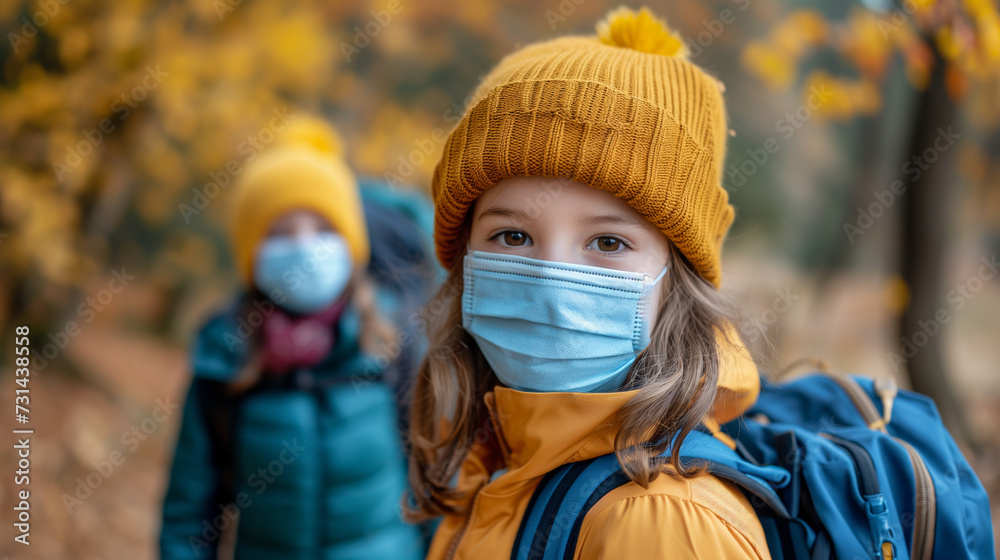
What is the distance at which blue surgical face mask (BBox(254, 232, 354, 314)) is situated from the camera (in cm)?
314

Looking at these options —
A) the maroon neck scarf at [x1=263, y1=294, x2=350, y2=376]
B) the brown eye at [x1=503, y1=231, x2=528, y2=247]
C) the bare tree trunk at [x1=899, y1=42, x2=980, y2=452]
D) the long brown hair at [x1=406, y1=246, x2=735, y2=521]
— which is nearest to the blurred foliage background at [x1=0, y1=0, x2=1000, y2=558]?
the bare tree trunk at [x1=899, y1=42, x2=980, y2=452]

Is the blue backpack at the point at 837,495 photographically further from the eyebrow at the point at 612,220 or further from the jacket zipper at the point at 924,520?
the eyebrow at the point at 612,220

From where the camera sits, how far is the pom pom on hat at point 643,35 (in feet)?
5.83

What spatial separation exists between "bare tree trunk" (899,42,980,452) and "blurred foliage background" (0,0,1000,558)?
Result: 1 centimetres

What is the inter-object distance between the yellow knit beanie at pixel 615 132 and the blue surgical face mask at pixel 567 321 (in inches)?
7.2

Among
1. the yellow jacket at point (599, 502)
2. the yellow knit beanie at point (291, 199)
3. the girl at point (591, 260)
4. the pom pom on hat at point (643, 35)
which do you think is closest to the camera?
the yellow jacket at point (599, 502)

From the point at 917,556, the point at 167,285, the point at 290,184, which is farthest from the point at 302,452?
the point at 167,285

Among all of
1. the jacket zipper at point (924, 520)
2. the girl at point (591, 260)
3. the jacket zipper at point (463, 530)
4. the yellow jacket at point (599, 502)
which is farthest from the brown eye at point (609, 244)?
the jacket zipper at point (924, 520)

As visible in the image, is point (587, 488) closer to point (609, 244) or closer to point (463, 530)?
point (463, 530)

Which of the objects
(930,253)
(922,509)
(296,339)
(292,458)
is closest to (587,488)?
(922,509)

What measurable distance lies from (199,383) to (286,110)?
4.28 m

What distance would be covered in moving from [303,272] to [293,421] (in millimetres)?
699

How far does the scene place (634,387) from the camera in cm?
164

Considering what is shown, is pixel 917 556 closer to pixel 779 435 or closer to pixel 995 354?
pixel 779 435
